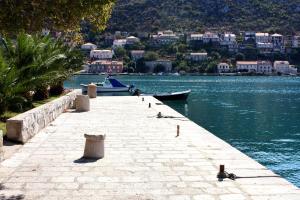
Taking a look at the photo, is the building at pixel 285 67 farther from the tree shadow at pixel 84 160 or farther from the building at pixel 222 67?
the tree shadow at pixel 84 160

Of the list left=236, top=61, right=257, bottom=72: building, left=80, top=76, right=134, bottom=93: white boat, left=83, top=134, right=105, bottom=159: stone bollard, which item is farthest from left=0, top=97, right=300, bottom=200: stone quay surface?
left=236, top=61, right=257, bottom=72: building

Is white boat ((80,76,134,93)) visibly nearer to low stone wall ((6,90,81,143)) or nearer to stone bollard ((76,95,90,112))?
stone bollard ((76,95,90,112))

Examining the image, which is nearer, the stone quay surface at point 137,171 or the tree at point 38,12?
→ the stone quay surface at point 137,171

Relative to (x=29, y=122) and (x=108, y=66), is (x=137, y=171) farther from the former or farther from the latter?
(x=108, y=66)

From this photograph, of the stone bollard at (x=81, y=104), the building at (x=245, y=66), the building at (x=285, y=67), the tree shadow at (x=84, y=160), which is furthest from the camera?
the building at (x=285, y=67)

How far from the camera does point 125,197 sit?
7.69 meters

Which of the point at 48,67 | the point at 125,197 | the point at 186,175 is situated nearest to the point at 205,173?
the point at 186,175

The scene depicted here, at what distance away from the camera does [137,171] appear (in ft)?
31.2

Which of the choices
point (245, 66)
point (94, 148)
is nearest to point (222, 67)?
point (245, 66)

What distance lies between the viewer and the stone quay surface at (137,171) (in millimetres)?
7914

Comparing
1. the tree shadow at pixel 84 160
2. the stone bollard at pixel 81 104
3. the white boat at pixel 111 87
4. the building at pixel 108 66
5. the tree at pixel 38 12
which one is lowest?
the building at pixel 108 66

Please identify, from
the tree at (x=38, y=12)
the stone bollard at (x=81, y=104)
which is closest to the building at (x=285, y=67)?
the stone bollard at (x=81, y=104)

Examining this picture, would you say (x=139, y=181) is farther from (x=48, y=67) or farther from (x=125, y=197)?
(x=48, y=67)

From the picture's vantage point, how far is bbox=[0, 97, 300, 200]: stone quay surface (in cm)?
791
